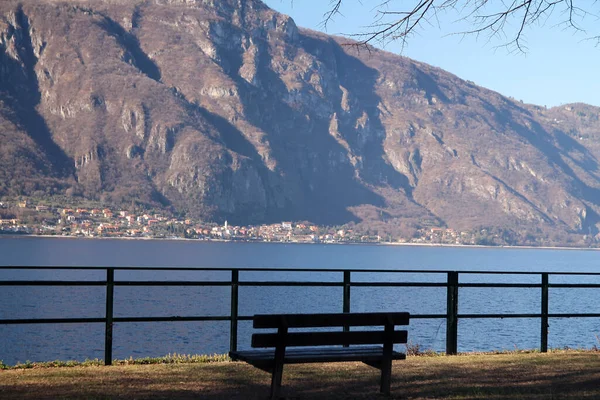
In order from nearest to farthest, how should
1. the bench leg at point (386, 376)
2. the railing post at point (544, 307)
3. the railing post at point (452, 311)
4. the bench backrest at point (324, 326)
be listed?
1. the bench backrest at point (324, 326)
2. the bench leg at point (386, 376)
3. the railing post at point (452, 311)
4. the railing post at point (544, 307)

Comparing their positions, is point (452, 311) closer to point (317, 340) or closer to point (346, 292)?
point (346, 292)

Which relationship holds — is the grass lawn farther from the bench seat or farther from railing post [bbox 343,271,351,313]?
railing post [bbox 343,271,351,313]

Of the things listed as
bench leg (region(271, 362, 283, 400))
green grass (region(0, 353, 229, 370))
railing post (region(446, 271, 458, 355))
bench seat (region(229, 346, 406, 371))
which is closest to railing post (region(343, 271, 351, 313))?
railing post (region(446, 271, 458, 355))

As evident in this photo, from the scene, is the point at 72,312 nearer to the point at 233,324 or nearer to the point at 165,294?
the point at 165,294

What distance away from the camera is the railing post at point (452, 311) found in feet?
42.6

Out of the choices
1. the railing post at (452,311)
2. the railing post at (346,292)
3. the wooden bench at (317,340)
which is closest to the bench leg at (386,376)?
the wooden bench at (317,340)

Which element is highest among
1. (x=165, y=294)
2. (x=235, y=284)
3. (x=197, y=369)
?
(x=235, y=284)

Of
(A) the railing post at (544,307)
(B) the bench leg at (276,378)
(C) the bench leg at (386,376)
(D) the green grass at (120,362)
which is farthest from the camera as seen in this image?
(A) the railing post at (544,307)

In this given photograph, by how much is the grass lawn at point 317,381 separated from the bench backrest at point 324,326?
2.23 feet

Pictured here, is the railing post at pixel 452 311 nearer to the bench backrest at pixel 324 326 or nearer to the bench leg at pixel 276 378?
the bench backrest at pixel 324 326

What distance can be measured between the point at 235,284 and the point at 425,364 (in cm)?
269

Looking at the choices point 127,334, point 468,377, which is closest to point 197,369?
point 468,377

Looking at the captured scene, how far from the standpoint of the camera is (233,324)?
39.0 ft

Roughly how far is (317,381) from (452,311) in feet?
12.0
